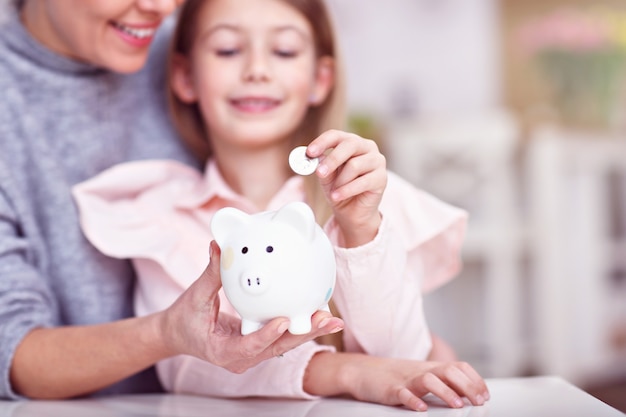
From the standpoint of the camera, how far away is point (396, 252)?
40.1 inches

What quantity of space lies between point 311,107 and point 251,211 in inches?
8.3

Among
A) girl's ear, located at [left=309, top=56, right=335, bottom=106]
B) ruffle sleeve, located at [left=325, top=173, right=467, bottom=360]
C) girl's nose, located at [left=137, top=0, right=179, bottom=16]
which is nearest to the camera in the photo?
ruffle sleeve, located at [left=325, top=173, right=467, bottom=360]

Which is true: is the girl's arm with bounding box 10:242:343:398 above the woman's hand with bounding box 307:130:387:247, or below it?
below

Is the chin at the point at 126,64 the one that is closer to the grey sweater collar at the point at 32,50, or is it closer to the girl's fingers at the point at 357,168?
the grey sweater collar at the point at 32,50

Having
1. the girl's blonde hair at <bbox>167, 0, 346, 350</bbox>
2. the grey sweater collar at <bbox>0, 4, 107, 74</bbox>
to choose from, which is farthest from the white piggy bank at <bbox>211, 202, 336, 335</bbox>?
the grey sweater collar at <bbox>0, 4, 107, 74</bbox>

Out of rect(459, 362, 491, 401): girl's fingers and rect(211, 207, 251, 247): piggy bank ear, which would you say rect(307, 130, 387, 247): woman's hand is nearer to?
rect(211, 207, 251, 247): piggy bank ear

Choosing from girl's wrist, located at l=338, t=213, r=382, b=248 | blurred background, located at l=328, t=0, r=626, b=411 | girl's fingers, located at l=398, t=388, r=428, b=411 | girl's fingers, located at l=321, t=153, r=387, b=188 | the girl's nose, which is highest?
the girl's nose

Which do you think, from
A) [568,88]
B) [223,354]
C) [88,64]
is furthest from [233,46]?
[568,88]

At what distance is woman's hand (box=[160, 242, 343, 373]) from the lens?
0.79m

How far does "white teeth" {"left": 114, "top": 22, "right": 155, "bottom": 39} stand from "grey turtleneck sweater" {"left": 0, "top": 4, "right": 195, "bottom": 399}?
0.13 meters

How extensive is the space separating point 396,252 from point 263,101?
1.13ft

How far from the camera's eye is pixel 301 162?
82cm

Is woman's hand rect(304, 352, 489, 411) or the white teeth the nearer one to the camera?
woman's hand rect(304, 352, 489, 411)

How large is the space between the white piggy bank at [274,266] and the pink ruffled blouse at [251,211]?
6.7 inches
